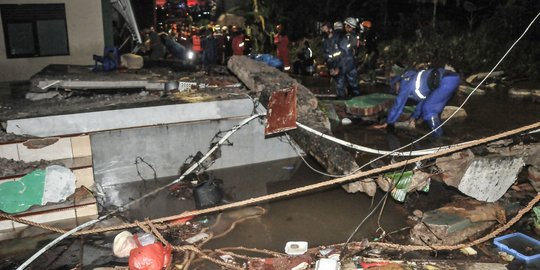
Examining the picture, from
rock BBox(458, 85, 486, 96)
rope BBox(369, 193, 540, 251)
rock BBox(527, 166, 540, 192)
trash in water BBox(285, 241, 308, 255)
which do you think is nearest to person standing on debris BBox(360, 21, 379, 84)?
rock BBox(458, 85, 486, 96)

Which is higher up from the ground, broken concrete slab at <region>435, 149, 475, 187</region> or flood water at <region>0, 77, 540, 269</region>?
broken concrete slab at <region>435, 149, 475, 187</region>

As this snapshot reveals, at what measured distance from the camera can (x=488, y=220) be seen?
454 centimetres

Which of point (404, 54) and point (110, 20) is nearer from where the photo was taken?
point (110, 20)

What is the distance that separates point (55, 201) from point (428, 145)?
5.54 m

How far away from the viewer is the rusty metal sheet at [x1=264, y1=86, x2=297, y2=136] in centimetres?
522

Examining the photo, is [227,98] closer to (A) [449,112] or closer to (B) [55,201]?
(B) [55,201]

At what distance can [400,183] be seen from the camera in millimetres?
4848

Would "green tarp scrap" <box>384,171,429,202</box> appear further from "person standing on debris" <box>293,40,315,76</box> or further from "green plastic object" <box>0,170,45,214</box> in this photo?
"person standing on debris" <box>293,40,315,76</box>

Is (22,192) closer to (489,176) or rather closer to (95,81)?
(95,81)

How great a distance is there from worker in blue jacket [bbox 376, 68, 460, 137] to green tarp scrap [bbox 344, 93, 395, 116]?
1198 millimetres

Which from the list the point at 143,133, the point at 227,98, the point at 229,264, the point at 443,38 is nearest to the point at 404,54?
the point at 443,38

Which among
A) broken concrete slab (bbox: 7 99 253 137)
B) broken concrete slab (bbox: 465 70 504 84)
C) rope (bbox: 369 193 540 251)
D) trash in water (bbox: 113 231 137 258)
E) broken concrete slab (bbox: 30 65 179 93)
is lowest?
trash in water (bbox: 113 231 137 258)

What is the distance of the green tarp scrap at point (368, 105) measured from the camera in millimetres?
8375

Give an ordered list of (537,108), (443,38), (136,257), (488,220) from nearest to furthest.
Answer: (136,257)
(488,220)
(537,108)
(443,38)
